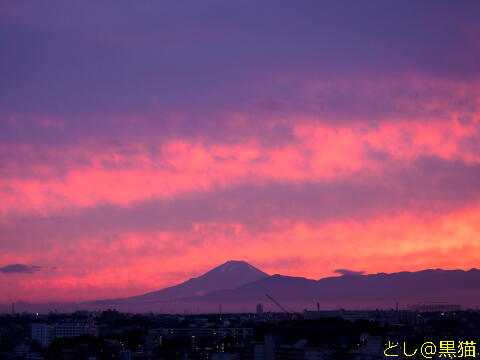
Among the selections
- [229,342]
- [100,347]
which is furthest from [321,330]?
[100,347]

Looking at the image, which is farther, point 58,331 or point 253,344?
point 58,331

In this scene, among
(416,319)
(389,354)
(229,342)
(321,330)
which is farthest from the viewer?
(416,319)

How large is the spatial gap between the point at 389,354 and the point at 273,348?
5959 mm

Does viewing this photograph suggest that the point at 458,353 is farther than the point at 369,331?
No

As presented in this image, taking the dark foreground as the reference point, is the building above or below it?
above

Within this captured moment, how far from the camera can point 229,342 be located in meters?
42.5

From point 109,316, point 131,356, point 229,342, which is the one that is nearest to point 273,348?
point 131,356

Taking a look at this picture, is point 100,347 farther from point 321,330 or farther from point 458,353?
point 458,353

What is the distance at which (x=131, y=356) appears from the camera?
32.9 m

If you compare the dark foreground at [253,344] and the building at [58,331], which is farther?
the building at [58,331]

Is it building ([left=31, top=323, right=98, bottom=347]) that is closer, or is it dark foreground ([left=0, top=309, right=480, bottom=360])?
dark foreground ([left=0, top=309, right=480, bottom=360])

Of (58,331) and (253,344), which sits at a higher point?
(58,331)

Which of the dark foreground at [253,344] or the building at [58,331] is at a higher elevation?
the building at [58,331]

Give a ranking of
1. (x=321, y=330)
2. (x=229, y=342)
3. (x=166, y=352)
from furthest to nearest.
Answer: (x=321, y=330), (x=229, y=342), (x=166, y=352)
